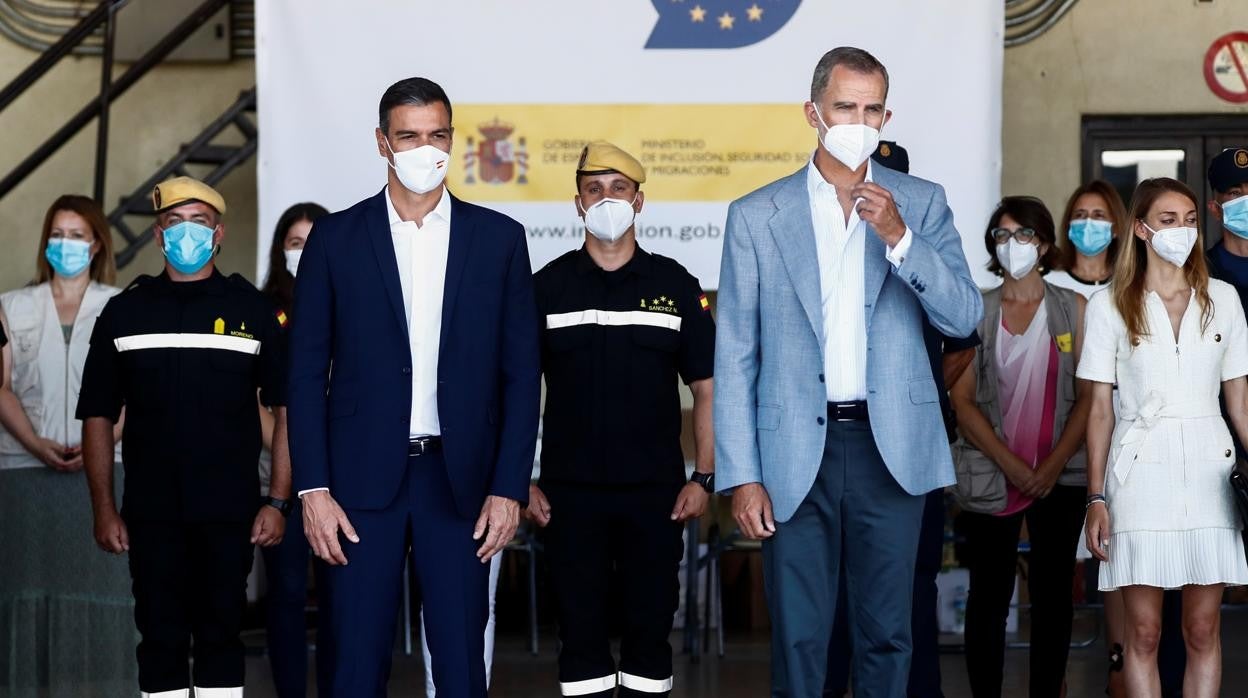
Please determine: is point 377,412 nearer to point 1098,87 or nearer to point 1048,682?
point 1048,682

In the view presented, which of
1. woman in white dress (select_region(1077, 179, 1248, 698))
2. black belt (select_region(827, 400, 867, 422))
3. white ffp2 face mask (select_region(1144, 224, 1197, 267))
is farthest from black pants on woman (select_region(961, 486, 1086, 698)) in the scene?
black belt (select_region(827, 400, 867, 422))

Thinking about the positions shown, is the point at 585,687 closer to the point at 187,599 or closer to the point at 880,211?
the point at 187,599

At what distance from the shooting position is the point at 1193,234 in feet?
15.4

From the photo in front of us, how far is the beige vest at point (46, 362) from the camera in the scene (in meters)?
6.00

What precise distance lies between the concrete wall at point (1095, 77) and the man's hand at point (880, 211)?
5332 millimetres

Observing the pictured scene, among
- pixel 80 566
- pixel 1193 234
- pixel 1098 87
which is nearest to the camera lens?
pixel 1193 234

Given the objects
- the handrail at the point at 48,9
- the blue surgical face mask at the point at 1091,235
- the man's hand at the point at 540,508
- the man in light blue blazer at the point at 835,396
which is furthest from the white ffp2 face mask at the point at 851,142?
the handrail at the point at 48,9

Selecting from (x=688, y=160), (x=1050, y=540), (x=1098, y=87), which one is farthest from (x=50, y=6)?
(x=1050, y=540)

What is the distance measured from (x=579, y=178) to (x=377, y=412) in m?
1.48

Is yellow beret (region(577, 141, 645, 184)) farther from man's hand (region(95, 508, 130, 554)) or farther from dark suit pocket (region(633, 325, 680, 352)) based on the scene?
man's hand (region(95, 508, 130, 554))

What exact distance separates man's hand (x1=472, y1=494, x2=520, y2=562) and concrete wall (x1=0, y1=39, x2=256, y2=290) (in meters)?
5.29

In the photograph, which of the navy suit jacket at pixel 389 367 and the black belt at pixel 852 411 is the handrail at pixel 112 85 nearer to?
the navy suit jacket at pixel 389 367

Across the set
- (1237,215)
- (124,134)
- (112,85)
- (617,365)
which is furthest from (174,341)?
(124,134)

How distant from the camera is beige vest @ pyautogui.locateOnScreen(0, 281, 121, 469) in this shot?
600cm
